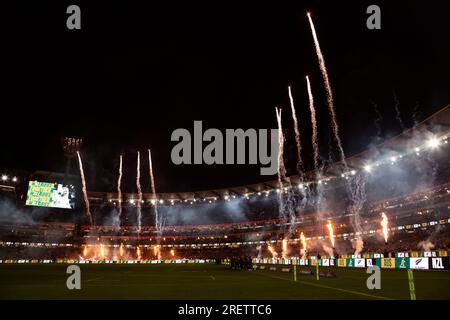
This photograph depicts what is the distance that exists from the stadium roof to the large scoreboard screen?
16.3 metres

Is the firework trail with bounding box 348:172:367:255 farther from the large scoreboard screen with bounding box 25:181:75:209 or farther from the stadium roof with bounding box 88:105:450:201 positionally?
the large scoreboard screen with bounding box 25:181:75:209

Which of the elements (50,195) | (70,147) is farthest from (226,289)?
(70,147)

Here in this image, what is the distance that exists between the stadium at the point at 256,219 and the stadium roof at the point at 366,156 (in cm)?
20

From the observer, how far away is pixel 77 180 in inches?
3241

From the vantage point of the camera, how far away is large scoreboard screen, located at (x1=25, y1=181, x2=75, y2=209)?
67.9 meters

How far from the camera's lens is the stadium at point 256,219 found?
173ft

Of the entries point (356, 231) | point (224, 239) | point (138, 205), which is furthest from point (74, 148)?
point (356, 231)

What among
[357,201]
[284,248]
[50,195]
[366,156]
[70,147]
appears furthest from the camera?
[70,147]

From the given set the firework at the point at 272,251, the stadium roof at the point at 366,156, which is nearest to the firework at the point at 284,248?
the firework at the point at 272,251

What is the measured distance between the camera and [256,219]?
93000 millimetres

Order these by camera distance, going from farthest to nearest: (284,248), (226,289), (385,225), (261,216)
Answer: (261,216), (284,248), (385,225), (226,289)

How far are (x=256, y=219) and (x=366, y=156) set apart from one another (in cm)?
3941

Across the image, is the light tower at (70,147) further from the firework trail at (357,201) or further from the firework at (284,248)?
the firework trail at (357,201)

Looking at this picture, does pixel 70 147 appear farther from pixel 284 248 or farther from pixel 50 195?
pixel 284 248
